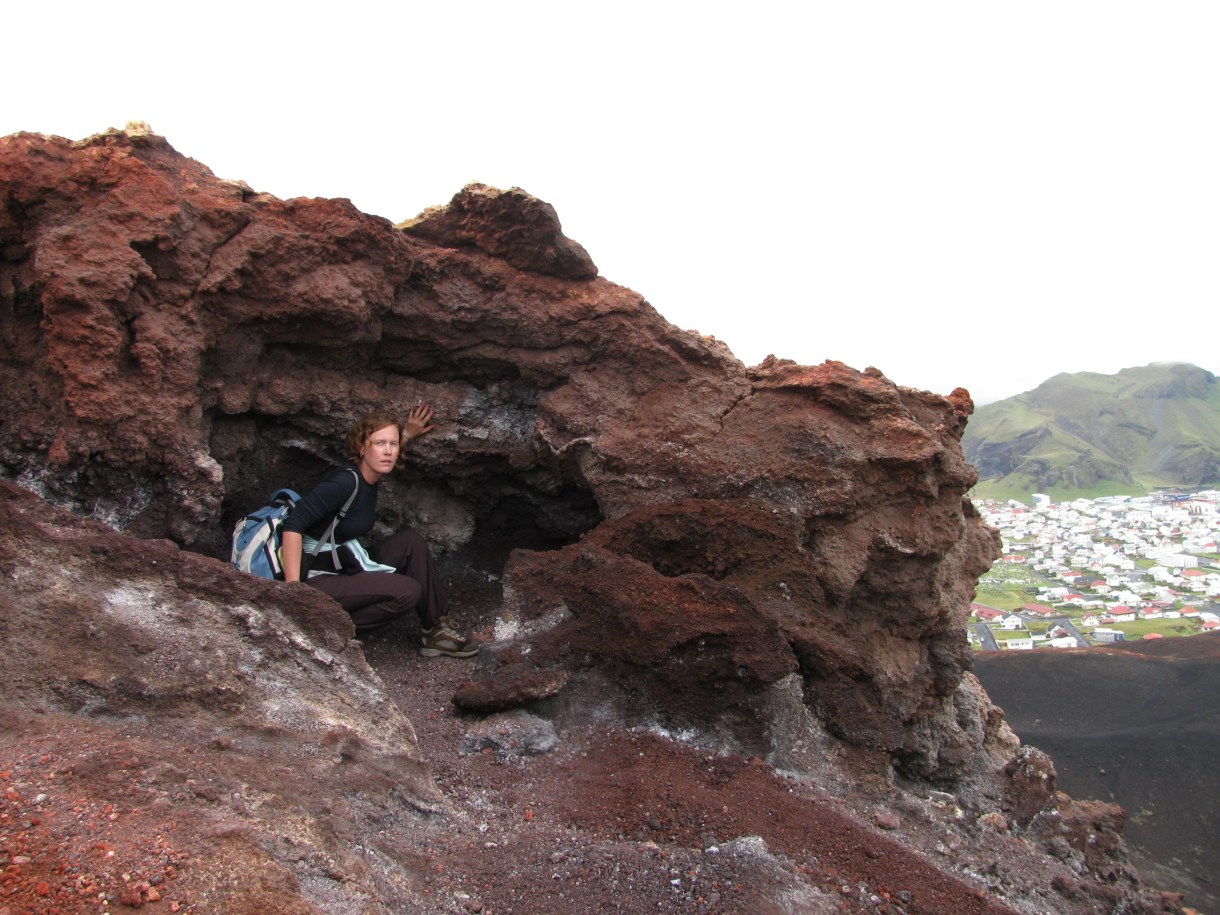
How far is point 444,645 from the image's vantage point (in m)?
5.11

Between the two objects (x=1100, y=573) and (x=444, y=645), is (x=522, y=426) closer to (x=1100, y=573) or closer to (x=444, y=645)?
(x=444, y=645)

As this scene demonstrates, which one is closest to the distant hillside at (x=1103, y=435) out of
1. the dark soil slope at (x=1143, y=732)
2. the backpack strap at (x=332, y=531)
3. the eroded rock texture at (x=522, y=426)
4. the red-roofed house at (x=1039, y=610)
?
the red-roofed house at (x=1039, y=610)

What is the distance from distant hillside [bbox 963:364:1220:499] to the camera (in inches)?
2112

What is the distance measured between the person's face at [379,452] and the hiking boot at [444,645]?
1.16 m

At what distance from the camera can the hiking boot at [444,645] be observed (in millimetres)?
5086

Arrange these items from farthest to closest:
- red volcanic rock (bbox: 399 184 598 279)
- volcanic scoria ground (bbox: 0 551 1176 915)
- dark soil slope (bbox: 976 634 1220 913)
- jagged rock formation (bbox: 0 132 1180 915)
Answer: dark soil slope (bbox: 976 634 1220 913)
red volcanic rock (bbox: 399 184 598 279)
jagged rock formation (bbox: 0 132 1180 915)
volcanic scoria ground (bbox: 0 551 1176 915)

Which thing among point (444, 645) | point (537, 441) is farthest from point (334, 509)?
point (537, 441)

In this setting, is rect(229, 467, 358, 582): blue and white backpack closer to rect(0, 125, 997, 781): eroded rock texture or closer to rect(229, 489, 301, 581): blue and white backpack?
rect(229, 489, 301, 581): blue and white backpack

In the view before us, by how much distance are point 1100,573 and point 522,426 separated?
34295mm

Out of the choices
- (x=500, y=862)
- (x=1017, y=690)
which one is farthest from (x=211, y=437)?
(x=1017, y=690)

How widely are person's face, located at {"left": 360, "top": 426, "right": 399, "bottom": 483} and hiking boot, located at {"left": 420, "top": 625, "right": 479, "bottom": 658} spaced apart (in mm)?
1159

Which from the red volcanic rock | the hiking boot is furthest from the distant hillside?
the hiking boot

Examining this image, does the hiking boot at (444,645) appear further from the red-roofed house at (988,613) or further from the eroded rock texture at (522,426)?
the red-roofed house at (988,613)

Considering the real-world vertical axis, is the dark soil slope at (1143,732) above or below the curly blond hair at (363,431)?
below
